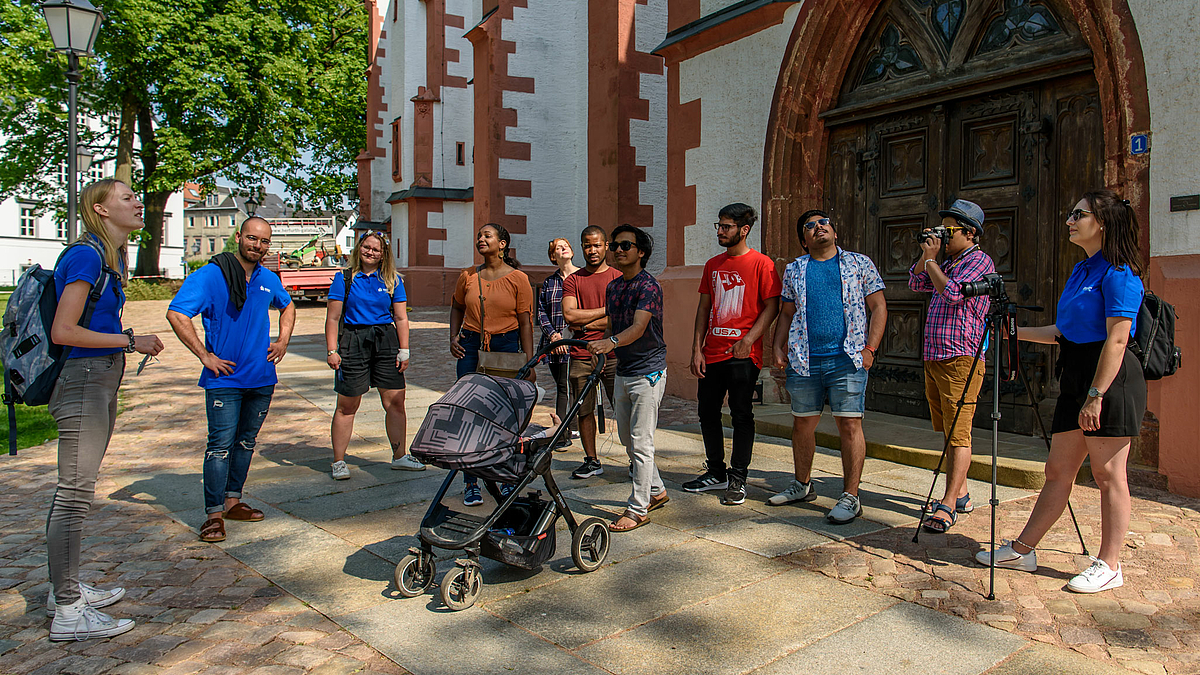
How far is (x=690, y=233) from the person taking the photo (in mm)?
9633

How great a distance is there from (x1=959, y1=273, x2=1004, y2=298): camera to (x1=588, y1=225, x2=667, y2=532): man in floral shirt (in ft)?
5.11

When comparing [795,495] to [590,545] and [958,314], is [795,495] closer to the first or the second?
[958,314]

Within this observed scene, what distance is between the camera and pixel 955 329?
4742 mm

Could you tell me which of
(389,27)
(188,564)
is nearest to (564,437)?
(188,564)

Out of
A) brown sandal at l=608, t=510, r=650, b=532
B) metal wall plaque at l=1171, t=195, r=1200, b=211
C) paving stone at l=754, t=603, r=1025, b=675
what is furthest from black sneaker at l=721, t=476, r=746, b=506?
metal wall plaque at l=1171, t=195, r=1200, b=211

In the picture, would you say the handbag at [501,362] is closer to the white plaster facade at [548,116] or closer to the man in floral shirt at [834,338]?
the man in floral shirt at [834,338]

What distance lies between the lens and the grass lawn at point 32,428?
7.88 meters

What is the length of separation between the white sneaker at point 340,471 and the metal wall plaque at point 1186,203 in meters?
5.72

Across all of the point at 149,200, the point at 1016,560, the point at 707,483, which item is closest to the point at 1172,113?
the point at 1016,560

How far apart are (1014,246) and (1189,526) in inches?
104

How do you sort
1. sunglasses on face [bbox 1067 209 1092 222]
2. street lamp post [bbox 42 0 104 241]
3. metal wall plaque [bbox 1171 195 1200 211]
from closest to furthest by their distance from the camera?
sunglasses on face [bbox 1067 209 1092 222]
metal wall plaque [bbox 1171 195 1200 211]
street lamp post [bbox 42 0 104 241]

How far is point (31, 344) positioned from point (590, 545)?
2541mm

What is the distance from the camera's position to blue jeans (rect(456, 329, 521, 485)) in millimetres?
6121

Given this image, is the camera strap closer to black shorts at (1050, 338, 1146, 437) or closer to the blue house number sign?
black shorts at (1050, 338, 1146, 437)
